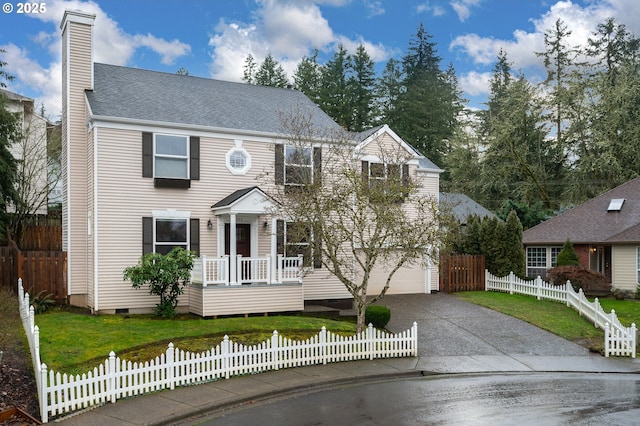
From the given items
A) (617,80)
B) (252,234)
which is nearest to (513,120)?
(617,80)

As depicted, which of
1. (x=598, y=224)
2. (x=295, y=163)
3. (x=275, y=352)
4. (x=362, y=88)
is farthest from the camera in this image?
(x=362, y=88)

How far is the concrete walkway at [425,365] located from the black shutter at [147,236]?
7810 mm

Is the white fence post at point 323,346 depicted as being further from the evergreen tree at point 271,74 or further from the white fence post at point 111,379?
the evergreen tree at point 271,74

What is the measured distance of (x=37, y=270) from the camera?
17906 mm

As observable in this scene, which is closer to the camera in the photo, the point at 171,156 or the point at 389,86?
the point at 171,156

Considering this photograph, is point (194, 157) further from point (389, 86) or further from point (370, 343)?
point (389, 86)

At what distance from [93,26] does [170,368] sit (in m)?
13.5

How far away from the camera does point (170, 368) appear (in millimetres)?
10492

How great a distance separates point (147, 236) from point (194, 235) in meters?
1.57

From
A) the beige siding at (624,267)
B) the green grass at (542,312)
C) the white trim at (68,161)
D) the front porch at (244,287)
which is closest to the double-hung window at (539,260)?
the beige siding at (624,267)

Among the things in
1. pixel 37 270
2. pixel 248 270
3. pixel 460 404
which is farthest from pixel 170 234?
pixel 460 404

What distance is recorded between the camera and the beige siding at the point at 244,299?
55.4 feet

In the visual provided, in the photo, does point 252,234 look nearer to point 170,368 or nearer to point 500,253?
point 170,368

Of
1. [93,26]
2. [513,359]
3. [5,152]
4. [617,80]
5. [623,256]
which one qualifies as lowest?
[513,359]
